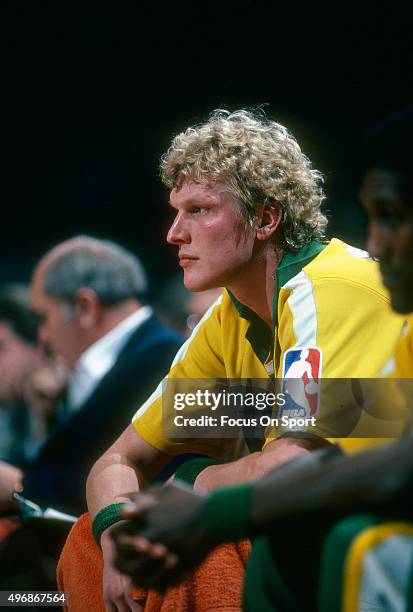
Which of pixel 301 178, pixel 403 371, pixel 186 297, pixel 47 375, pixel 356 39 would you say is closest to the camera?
pixel 403 371

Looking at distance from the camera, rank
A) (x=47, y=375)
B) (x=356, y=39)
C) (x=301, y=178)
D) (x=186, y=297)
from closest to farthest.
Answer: (x=301, y=178) → (x=356, y=39) → (x=47, y=375) → (x=186, y=297)

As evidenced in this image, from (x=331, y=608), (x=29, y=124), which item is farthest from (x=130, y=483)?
(x=29, y=124)

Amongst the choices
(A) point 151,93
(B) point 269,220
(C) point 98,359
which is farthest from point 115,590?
(A) point 151,93

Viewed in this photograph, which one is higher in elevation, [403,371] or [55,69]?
[55,69]

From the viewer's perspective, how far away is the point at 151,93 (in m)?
2.78

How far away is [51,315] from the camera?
2820 mm

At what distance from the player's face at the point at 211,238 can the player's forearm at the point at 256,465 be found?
0.46 m

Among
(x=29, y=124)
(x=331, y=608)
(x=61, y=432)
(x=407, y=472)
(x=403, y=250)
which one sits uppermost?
(x=29, y=124)

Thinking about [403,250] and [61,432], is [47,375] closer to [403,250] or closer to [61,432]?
[61,432]

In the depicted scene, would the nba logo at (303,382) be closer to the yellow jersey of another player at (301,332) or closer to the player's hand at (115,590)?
the yellow jersey of another player at (301,332)

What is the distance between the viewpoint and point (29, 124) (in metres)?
2.90

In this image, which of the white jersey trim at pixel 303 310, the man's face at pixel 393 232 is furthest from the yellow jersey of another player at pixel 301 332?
the man's face at pixel 393 232

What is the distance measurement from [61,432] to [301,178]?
0.98 meters

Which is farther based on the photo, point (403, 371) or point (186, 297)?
point (186, 297)
